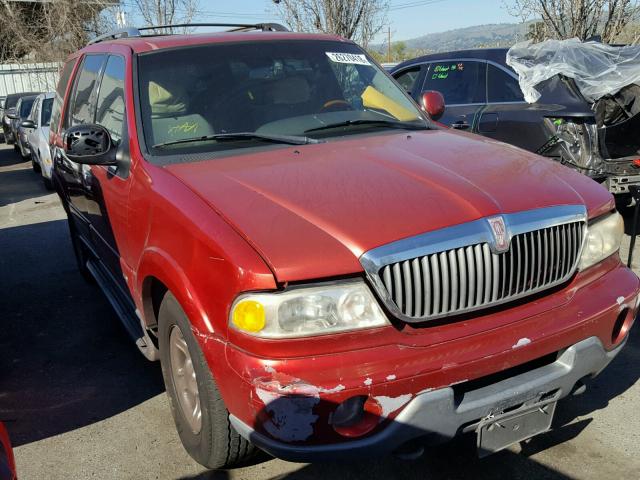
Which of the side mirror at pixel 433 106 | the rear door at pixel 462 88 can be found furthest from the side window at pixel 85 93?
the rear door at pixel 462 88

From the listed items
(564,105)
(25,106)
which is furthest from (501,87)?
(25,106)

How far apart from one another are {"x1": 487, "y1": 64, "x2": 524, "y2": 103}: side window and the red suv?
12.5ft

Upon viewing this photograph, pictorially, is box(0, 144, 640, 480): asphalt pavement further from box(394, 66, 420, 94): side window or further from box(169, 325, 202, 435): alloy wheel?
box(394, 66, 420, 94): side window

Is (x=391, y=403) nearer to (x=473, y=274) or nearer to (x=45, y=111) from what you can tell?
(x=473, y=274)

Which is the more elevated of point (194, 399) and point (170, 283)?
point (170, 283)

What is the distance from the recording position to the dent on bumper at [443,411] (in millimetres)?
2348

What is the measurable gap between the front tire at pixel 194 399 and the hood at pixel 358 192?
0.57m

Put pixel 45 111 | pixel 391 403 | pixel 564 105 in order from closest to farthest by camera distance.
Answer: pixel 391 403 → pixel 564 105 → pixel 45 111

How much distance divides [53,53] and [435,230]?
24770 millimetres

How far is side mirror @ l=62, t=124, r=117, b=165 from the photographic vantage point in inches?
136

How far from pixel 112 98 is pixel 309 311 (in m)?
2.28

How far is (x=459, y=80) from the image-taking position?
7719mm

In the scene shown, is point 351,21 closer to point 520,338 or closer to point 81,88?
point 81,88

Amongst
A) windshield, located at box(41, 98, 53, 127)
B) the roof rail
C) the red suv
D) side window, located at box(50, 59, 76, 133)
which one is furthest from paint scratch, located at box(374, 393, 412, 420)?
windshield, located at box(41, 98, 53, 127)
